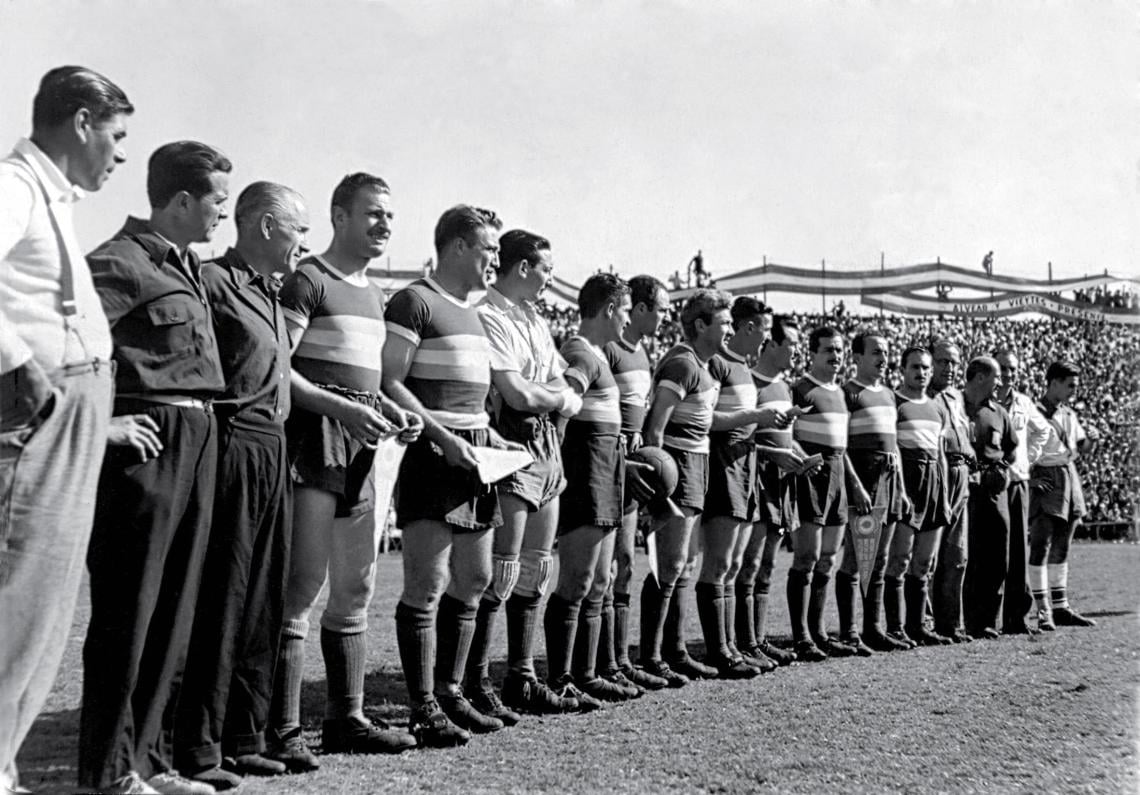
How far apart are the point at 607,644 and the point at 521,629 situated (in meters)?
0.98

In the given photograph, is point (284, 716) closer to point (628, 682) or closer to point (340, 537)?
point (340, 537)

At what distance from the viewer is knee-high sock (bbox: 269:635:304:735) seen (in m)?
4.25

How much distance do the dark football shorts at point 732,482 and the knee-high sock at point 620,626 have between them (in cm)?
83

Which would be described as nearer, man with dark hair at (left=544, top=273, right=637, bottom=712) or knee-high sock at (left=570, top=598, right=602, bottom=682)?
man with dark hair at (left=544, top=273, right=637, bottom=712)

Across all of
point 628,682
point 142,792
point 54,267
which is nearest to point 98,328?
point 54,267

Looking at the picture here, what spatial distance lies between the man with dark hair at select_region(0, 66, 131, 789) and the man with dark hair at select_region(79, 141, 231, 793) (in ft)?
0.86

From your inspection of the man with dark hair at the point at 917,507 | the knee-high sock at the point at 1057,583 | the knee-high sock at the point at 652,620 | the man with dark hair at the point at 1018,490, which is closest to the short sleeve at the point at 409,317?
the knee-high sock at the point at 652,620

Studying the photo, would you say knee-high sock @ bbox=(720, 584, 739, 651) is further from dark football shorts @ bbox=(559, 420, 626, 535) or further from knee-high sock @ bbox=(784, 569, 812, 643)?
dark football shorts @ bbox=(559, 420, 626, 535)

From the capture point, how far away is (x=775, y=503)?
7.68 metres

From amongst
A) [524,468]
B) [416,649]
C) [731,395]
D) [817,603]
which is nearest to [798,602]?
[817,603]

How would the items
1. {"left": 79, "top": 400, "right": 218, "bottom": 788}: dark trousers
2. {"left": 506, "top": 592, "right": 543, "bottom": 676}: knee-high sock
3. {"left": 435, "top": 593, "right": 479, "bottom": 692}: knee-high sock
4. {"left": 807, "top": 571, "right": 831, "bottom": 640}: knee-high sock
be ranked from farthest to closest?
{"left": 807, "top": 571, "right": 831, "bottom": 640}: knee-high sock → {"left": 506, "top": 592, "right": 543, "bottom": 676}: knee-high sock → {"left": 435, "top": 593, "right": 479, "bottom": 692}: knee-high sock → {"left": 79, "top": 400, "right": 218, "bottom": 788}: dark trousers

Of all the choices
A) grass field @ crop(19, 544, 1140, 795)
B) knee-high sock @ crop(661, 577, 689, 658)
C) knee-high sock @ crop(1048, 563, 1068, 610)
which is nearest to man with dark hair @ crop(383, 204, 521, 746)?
grass field @ crop(19, 544, 1140, 795)

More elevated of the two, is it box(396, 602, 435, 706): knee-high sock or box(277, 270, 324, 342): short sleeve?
box(277, 270, 324, 342): short sleeve

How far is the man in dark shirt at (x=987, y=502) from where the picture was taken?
9.29 meters
